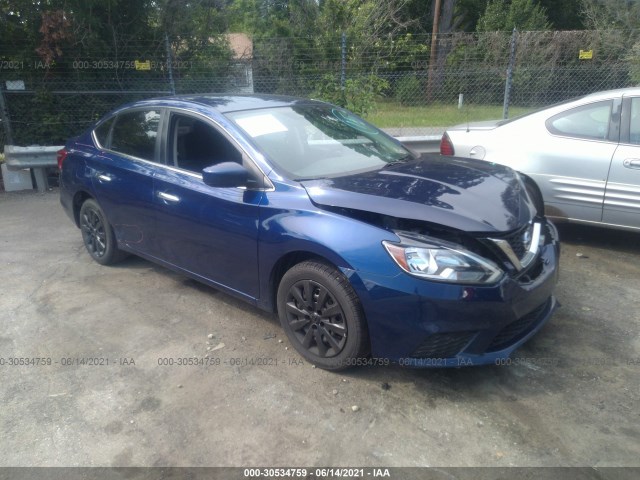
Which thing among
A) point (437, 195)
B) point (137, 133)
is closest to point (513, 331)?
point (437, 195)

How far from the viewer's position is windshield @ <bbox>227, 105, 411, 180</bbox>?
369 cm

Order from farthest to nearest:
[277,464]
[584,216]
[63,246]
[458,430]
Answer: [63,246] < [584,216] < [458,430] < [277,464]

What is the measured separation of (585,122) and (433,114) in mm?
6806

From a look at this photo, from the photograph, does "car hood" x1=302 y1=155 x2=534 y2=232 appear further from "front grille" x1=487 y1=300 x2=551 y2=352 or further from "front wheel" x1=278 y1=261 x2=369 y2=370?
"front grille" x1=487 y1=300 x2=551 y2=352

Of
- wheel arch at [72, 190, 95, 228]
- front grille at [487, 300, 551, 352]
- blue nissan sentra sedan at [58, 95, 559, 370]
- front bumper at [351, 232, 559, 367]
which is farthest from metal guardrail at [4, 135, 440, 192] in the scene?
front bumper at [351, 232, 559, 367]

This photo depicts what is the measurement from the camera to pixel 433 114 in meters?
11.7

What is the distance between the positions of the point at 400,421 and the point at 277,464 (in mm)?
706

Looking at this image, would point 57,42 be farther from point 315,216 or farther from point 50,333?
point 315,216

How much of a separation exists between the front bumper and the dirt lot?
28 cm

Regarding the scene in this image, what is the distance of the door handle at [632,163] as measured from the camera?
4.72 m

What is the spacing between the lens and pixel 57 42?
9148mm

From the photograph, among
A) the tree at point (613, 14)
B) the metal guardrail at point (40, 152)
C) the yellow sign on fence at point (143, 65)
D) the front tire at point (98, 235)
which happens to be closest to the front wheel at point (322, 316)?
the front tire at point (98, 235)

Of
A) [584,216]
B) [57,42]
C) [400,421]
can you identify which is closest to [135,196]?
[400,421]

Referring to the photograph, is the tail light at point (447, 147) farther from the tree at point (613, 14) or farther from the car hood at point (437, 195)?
the tree at point (613, 14)
